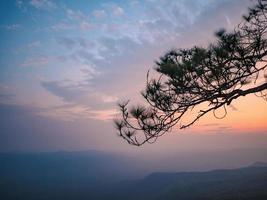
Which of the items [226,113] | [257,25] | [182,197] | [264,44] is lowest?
[182,197]

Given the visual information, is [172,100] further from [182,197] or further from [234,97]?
[182,197]

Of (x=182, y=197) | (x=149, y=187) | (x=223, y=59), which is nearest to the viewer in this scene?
(x=223, y=59)

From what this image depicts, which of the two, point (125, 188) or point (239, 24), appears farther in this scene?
point (125, 188)

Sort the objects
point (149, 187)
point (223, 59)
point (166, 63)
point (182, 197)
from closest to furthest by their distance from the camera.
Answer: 1. point (223, 59)
2. point (166, 63)
3. point (182, 197)
4. point (149, 187)

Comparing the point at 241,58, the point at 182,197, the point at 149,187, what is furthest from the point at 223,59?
the point at 149,187

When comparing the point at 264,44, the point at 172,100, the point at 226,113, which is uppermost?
the point at 264,44

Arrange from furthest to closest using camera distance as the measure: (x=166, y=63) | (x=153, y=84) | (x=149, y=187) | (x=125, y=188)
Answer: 1. (x=125, y=188)
2. (x=149, y=187)
3. (x=153, y=84)
4. (x=166, y=63)

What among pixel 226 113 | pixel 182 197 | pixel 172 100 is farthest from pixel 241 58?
pixel 182 197

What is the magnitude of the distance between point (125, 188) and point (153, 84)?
658 ft

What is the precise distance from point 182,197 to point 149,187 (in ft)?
226

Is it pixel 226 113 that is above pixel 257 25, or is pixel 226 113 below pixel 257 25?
below

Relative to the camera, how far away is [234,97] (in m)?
5.24

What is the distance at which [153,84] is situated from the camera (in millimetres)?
5625

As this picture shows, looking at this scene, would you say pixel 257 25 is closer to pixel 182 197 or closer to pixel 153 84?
pixel 153 84
